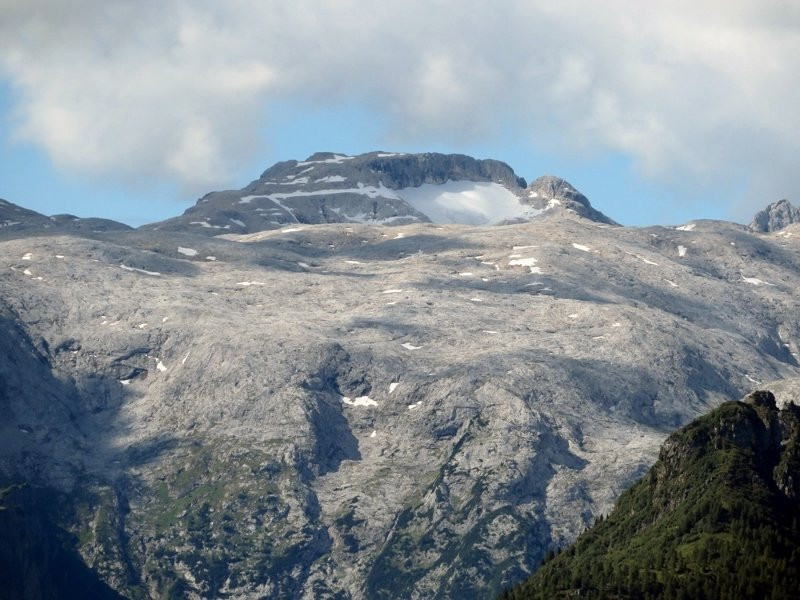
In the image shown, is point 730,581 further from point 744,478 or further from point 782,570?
point 744,478

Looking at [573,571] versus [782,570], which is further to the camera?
[573,571]

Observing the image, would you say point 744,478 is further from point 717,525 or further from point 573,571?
point 573,571

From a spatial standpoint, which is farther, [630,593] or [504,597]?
[504,597]

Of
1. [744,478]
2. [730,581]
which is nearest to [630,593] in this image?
[730,581]

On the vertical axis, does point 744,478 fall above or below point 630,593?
above

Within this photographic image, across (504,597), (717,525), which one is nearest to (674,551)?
(717,525)

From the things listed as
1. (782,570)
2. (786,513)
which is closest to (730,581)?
(782,570)

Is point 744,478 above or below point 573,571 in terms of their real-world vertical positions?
above

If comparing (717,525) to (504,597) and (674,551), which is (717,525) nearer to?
(674,551)
